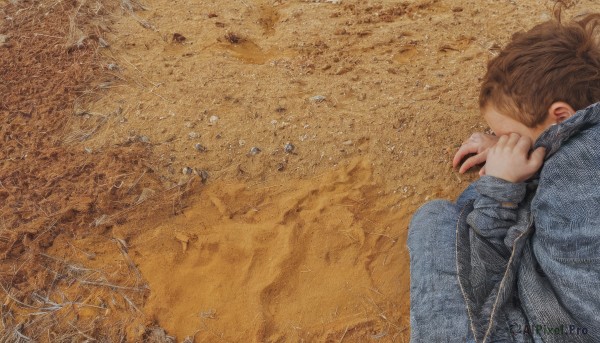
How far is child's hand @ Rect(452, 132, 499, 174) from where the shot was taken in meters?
2.41

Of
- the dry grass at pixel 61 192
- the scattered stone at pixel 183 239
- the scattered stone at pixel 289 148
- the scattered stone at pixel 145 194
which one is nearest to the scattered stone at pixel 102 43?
the dry grass at pixel 61 192

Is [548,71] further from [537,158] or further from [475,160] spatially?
[475,160]

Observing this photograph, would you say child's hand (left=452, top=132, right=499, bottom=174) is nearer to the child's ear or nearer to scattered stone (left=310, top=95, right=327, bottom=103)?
the child's ear

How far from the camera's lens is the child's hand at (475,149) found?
7.90 feet

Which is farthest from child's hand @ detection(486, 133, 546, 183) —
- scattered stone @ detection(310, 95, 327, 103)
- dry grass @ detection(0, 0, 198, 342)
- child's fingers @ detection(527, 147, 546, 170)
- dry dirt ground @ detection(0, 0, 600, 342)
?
dry grass @ detection(0, 0, 198, 342)

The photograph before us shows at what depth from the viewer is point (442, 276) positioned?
1.87 metres

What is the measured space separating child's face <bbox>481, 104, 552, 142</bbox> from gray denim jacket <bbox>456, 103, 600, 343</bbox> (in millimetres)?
154

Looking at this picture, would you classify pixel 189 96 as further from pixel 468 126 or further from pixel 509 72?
pixel 509 72

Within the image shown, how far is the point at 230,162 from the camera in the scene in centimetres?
262

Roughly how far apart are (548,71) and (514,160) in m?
0.35

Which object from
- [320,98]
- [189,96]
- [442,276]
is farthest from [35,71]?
[442,276]

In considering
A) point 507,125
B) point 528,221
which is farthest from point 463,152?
point 528,221

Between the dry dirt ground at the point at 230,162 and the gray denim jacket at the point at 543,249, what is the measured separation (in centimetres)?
43

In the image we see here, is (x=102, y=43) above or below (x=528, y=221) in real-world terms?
below
